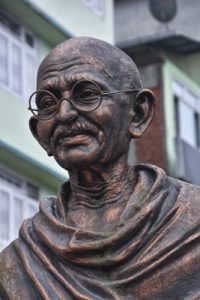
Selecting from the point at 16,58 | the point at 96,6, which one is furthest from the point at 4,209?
the point at 96,6

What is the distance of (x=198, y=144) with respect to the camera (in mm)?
Answer: 45188

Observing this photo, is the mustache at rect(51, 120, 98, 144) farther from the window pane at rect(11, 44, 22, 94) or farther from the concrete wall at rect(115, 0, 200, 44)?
the concrete wall at rect(115, 0, 200, 44)

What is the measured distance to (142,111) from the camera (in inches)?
296

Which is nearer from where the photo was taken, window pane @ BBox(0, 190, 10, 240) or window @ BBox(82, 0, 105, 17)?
window pane @ BBox(0, 190, 10, 240)

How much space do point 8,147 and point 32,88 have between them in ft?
9.48

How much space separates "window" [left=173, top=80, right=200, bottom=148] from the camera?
44.3 metres

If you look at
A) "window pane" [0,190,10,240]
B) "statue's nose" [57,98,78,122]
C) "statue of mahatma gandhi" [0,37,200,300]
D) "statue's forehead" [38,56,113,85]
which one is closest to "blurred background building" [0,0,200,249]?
"window pane" [0,190,10,240]

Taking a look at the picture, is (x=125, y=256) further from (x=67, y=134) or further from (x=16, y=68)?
(x=16, y=68)

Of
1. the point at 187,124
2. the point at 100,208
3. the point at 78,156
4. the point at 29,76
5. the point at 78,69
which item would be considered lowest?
the point at 187,124

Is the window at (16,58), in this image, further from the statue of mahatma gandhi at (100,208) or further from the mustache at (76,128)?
the mustache at (76,128)

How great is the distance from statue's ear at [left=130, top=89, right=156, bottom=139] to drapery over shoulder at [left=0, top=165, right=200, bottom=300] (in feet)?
0.88

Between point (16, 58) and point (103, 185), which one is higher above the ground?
point (103, 185)

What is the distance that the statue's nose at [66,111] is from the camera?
727 cm

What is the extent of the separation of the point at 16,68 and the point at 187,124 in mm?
10379
